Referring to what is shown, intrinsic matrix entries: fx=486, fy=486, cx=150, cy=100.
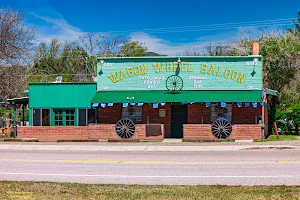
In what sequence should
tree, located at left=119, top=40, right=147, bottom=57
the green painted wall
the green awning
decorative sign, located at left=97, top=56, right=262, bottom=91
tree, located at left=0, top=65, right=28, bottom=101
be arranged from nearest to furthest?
the green awning
decorative sign, located at left=97, top=56, right=262, bottom=91
the green painted wall
tree, located at left=0, top=65, right=28, bottom=101
tree, located at left=119, top=40, right=147, bottom=57

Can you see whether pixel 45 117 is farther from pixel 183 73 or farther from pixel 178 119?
pixel 183 73

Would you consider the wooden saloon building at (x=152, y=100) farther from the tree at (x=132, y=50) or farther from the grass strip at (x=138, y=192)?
the tree at (x=132, y=50)

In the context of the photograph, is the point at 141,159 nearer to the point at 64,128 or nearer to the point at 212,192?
the point at 212,192

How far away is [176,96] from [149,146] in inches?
181

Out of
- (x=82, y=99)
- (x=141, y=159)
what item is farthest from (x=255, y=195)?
(x=82, y=99)

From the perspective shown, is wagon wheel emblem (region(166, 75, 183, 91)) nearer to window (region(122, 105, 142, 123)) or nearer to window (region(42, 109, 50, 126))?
window (region(122, 105, 142, 123))

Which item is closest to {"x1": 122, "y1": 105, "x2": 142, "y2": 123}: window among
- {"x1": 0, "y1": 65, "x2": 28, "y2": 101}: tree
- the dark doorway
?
the dark doorway

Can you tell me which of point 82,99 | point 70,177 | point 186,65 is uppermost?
point 186,65

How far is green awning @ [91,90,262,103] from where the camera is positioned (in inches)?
1002

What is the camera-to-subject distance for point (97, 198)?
30.7ft

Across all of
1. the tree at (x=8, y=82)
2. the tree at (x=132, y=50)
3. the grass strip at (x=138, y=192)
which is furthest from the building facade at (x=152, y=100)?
the tree at (x=132, y=50)

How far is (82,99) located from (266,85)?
15555mm

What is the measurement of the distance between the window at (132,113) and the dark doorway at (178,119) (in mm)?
1871

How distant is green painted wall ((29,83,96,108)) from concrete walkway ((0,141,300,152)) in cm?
419
